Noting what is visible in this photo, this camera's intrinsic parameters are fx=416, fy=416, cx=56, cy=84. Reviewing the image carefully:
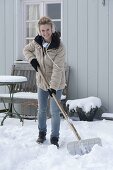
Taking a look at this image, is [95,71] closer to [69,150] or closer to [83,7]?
[83,7]

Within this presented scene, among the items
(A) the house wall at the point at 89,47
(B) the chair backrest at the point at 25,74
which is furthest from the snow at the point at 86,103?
(B) the chair backrest at the point at 25,74

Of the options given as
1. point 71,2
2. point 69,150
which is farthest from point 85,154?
point 71,2

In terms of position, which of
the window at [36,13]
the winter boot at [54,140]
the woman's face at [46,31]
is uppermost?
the window at [36,13]

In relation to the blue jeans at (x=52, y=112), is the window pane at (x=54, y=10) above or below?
above

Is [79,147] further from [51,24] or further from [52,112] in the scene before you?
[51,24]

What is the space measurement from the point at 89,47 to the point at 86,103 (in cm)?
120

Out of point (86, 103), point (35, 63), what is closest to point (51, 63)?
point (35, 63)

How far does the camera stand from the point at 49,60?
5.70m

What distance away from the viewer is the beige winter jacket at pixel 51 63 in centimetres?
562

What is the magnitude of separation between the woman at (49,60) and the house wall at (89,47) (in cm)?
264

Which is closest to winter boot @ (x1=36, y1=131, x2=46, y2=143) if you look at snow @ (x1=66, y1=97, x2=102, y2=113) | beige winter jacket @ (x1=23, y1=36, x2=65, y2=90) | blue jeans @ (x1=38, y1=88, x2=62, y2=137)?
blue jeans @ (x1=38, y1=88, x2=62, y2=137)

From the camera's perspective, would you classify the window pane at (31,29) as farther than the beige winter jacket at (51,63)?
Yes

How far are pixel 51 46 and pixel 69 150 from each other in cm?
142

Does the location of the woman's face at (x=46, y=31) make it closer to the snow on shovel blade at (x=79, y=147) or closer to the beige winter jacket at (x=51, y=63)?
the beige winter jacket at (x=51, y=63)
